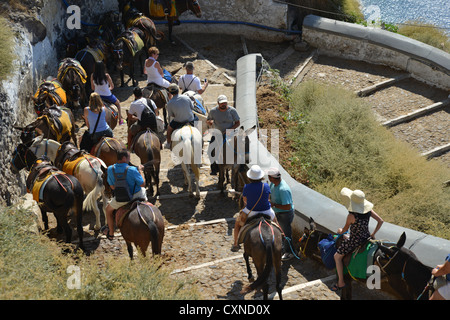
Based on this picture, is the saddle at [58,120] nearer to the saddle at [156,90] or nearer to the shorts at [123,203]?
the saddle at [156,90]

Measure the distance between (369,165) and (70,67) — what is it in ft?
24.5

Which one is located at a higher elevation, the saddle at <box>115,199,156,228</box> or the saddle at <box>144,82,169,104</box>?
the saddle at <box>144,82,169,104</box>

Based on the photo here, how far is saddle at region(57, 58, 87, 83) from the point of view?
40.6 ft

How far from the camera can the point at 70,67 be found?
12.4 meters

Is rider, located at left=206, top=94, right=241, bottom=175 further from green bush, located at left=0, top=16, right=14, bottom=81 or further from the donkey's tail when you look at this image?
green bush, located at left=0, top=16, right=14, bottom=81

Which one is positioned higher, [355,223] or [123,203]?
[355,223]

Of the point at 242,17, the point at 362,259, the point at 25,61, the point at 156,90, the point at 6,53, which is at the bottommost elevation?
the point at 362,259

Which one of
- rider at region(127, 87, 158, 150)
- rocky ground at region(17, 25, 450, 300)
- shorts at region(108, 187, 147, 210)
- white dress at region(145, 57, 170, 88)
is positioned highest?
white dress at region(145, 57, 170, 88)


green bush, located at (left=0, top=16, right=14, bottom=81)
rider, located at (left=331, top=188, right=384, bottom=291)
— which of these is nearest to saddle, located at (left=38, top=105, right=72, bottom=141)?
green bush, located at (left=0, top=16, right=14, bottom=81)

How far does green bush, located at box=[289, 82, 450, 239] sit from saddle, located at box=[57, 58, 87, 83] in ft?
17.8

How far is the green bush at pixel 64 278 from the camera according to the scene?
19.3 feet

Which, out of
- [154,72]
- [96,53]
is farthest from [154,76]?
[96,53]

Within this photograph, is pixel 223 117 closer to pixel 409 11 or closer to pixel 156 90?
pixel 156 90
